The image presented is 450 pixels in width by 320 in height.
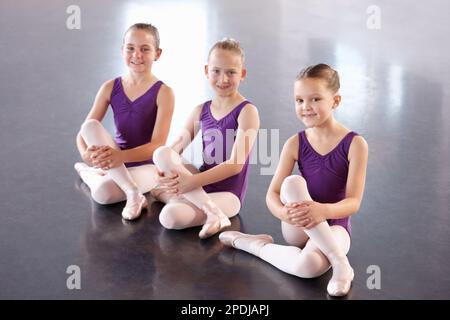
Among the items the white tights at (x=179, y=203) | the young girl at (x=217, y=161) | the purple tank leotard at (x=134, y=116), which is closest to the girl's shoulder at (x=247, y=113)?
the young girl at (x=217, y=161)

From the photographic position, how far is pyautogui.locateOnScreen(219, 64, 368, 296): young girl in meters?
2.58

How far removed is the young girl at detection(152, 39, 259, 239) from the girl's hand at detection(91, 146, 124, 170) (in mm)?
201

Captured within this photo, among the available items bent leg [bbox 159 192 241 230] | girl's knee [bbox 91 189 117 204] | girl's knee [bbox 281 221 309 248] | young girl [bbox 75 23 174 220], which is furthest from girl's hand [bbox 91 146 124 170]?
A: girl's knee [bbox 281 221 309 248]

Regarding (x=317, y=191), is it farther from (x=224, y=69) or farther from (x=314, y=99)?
(x=224, y=69)

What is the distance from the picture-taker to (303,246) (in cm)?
279

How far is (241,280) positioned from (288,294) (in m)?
0.18

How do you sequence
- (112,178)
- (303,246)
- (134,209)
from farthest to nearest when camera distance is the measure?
(112,178), (134,209), (303,246)

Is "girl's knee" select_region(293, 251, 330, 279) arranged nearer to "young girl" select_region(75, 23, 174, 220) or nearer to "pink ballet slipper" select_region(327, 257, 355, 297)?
"pink ballet slipper" select_region(327, 257, 355, 297)

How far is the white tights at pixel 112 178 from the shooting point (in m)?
3.14

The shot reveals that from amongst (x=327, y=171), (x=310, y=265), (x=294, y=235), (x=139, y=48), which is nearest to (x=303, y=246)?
(x=294, y=235)

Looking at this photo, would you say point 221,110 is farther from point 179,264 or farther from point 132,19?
point 132,19

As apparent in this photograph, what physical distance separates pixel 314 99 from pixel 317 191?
0.32 metres
